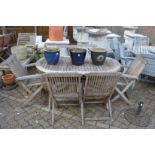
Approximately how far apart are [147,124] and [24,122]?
2.14 m

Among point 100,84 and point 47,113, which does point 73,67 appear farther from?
point 47,113

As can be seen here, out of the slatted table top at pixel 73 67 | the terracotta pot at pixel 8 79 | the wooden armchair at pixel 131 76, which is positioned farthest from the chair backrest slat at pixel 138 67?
the terracotta pot at pixel 8 79

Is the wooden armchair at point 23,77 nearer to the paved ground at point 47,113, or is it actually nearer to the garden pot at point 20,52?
the paved ground at point 47,113

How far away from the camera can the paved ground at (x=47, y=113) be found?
3.02 meters

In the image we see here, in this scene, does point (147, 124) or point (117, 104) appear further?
point (117, 104)

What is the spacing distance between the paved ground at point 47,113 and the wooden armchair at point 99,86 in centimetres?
19

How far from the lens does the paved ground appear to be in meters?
3.02

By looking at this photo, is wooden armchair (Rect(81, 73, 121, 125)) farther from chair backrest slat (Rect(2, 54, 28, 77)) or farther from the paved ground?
chair backrest slat (Rect(2, 54, 28, 77))

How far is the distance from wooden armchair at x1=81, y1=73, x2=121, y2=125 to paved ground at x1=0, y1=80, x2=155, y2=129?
0.62 ft

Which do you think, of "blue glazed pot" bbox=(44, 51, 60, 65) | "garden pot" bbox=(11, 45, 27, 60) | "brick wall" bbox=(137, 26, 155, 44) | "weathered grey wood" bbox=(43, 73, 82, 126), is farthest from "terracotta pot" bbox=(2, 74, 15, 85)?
"brick wall" bbox=(137, 26, 155, 44)

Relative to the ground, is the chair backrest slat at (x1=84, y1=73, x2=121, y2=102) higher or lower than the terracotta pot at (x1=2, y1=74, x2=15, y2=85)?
higher

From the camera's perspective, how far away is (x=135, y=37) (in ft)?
18.9
